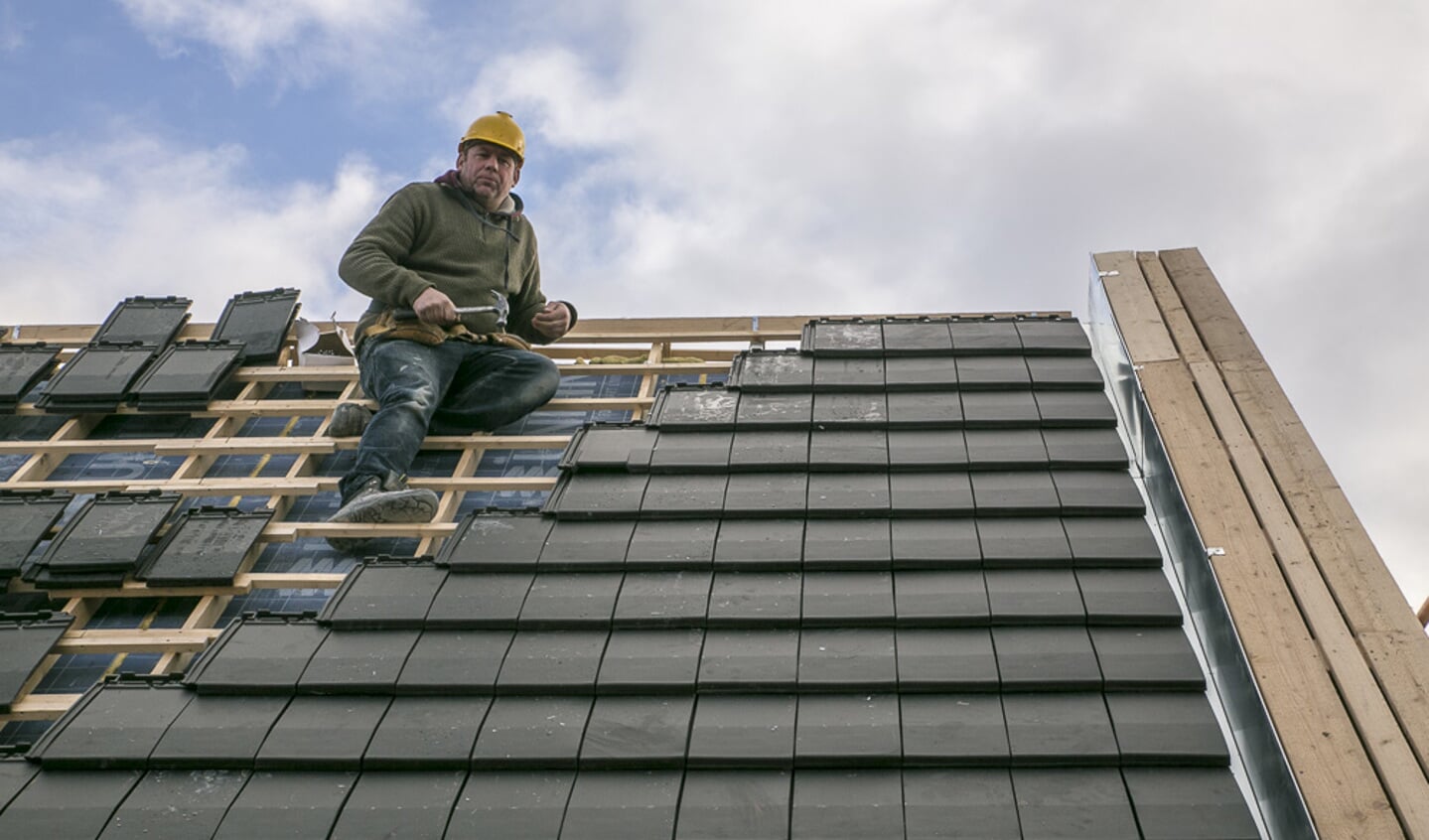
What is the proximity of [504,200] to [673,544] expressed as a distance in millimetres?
2770

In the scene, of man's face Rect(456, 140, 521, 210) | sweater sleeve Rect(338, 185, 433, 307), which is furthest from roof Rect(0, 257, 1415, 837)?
man's face Rect(456, 140, 521, 210)

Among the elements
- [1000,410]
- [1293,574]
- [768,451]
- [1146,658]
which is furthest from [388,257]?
[1293,574]

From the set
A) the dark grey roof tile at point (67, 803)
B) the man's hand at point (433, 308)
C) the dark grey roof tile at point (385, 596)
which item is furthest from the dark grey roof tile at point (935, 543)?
the man's hand at point (433, 308)

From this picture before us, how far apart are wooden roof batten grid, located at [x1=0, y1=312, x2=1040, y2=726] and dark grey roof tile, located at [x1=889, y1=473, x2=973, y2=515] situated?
58.6 inches

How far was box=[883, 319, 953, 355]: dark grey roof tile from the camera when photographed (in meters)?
6.18

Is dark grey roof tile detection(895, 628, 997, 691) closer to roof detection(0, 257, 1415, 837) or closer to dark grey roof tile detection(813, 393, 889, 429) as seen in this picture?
roof detection(0, 257, 1415, 837)

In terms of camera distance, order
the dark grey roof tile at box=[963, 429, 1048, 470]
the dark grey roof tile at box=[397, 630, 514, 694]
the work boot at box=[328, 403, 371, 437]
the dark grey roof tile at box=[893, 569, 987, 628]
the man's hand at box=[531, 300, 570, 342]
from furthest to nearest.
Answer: the man's hand at box=[531, 300, 570, 342], the work boot at box=[328, 403, 371, 437], the dark grey roof tile at box=[963, 429, 1048, 470], the dark grey roof tile at box=[893, 569, 987, 628], the dark grey roof tile at box=[397, 630, 514, 694]

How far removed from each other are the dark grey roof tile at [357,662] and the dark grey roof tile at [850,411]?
6.19 feet

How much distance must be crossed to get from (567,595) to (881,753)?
4.10 feet

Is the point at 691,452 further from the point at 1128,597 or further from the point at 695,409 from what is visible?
the point at 1128,597

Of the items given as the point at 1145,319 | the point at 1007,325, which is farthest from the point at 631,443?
the point at 1145,319

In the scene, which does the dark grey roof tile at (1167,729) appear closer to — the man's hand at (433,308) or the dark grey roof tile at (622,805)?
the dark grey roof tile at (622,805)

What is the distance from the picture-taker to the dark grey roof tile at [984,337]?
20.1 ft

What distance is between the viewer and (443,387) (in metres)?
6.48
